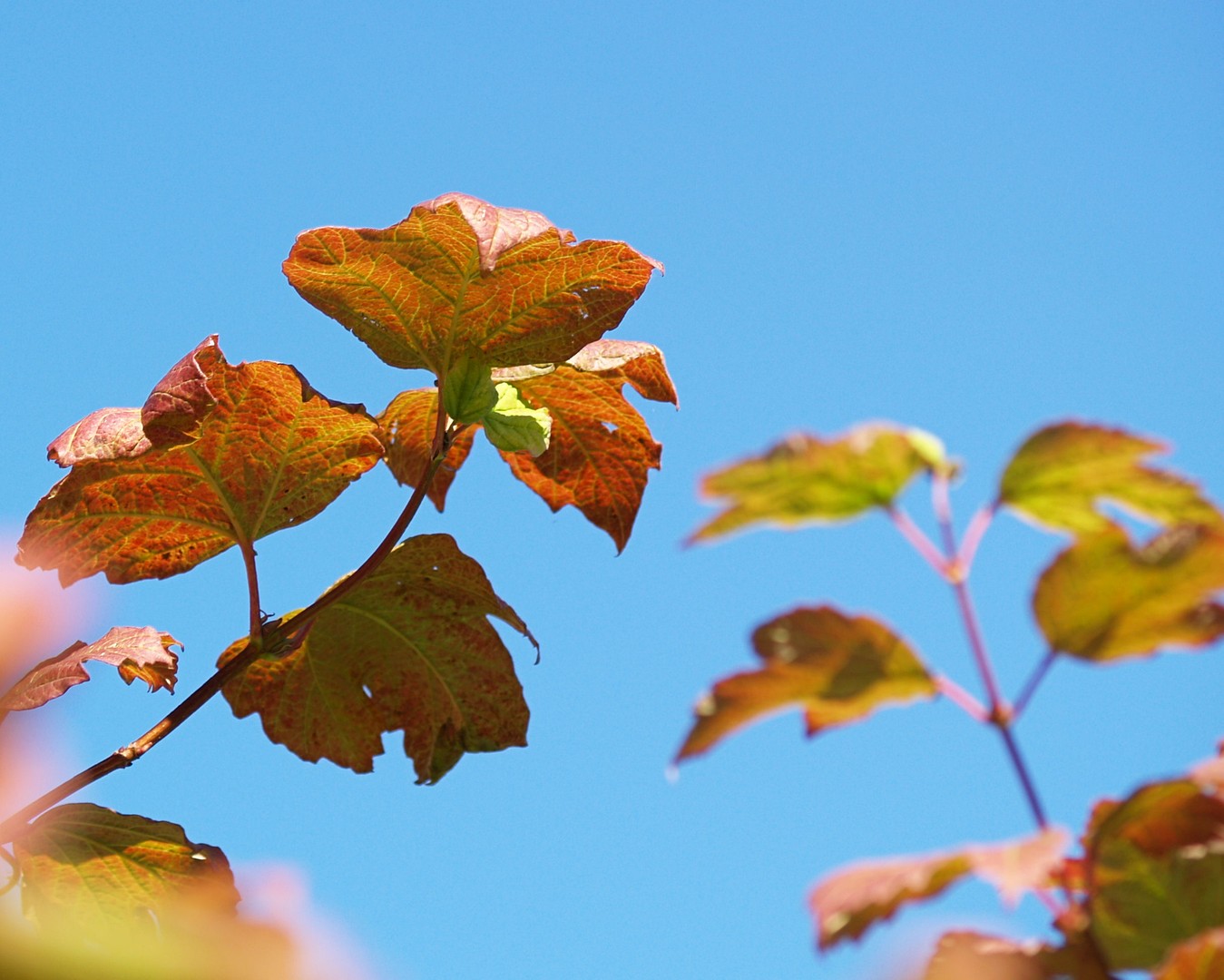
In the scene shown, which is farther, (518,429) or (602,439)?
(602,439)

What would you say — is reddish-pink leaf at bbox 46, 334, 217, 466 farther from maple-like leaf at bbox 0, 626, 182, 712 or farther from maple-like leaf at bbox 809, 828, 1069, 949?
maple-like leaf at bbox 809, 828, 1069, 949

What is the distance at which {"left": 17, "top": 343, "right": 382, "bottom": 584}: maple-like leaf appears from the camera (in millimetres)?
1266

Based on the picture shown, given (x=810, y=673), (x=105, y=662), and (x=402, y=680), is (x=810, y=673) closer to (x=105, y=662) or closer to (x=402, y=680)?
(x=105, y=662)

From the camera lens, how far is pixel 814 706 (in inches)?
19.0

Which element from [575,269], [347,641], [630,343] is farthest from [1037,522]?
[347,641]

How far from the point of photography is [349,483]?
1342mm

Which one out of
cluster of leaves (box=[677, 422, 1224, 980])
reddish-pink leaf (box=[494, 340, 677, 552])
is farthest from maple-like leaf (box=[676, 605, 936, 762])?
reddish-pink leaf (box=[494, 340, 677, 552])

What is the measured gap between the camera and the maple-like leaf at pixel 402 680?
138cm

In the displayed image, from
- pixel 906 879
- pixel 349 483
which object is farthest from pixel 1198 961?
pixel 349 483

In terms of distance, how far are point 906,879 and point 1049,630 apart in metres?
0.12

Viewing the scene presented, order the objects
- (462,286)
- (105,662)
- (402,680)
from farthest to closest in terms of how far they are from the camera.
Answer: (402,680) → (462,286) → (105,662)

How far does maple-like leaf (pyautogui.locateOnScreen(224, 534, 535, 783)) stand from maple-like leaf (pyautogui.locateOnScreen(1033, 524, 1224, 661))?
96cm

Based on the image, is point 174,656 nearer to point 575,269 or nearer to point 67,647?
point 67,647

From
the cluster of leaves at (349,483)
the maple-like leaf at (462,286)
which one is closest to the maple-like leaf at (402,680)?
the cluster of leaves at (349,483)
